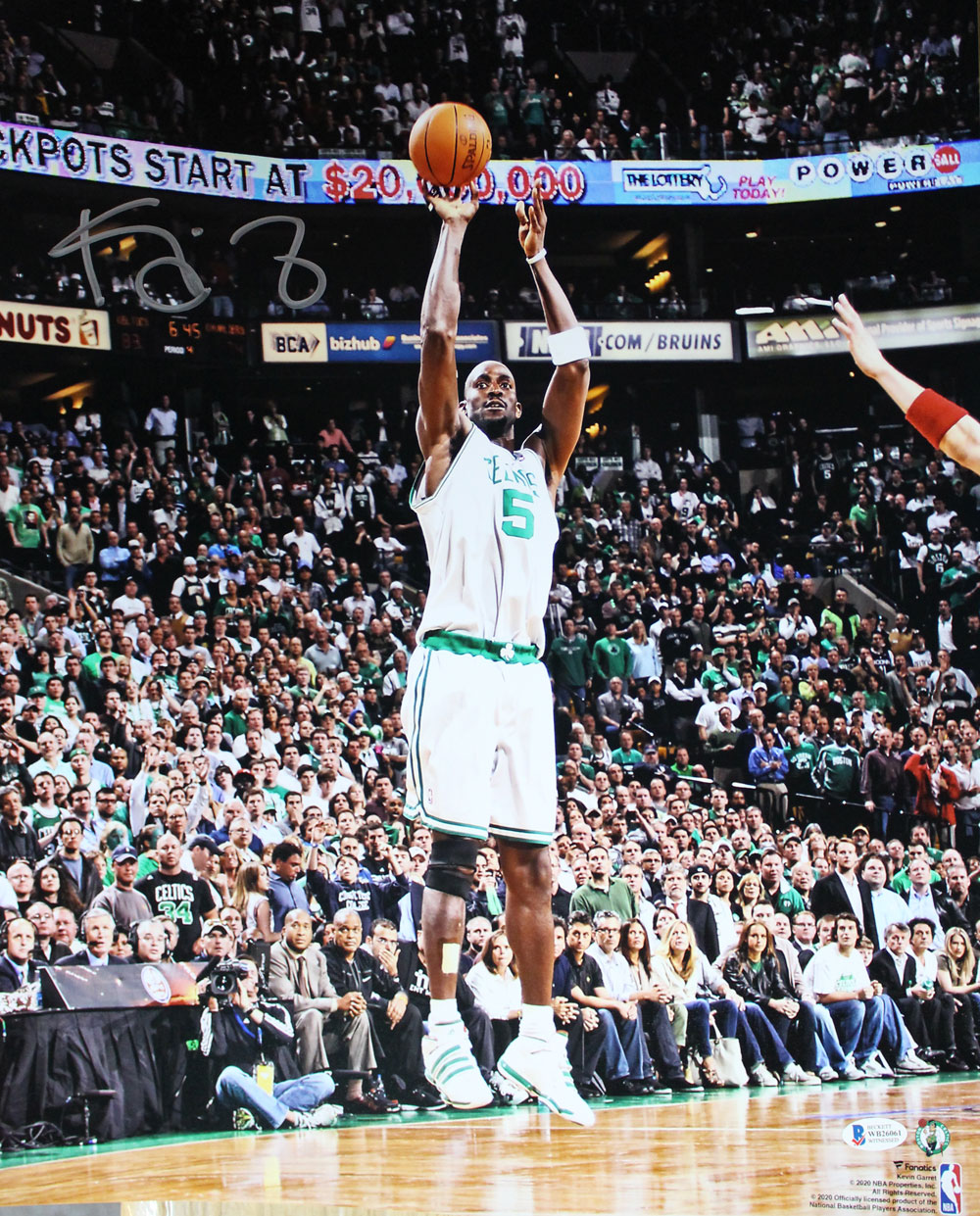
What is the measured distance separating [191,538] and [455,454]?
4.80 metres

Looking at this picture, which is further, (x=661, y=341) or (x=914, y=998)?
(x=661, y=341)

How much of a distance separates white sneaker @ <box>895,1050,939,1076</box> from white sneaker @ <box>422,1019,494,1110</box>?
3799mm

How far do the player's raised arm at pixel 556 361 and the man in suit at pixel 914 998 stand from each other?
399 centimetres

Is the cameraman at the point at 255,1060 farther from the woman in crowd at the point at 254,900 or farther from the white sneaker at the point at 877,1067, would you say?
the white sneaker at the point at 877,1067

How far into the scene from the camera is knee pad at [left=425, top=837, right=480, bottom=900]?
4.76 meters

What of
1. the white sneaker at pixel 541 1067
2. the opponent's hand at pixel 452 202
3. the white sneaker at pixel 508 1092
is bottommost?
the white sneaker at pixel 508 1092

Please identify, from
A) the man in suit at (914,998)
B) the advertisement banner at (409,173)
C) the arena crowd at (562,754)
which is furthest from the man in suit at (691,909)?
the advertisement banner at (409,173)

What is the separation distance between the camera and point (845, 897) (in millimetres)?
8359

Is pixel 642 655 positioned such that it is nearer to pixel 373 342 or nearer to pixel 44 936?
pixel 373 342

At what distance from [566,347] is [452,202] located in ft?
2.07

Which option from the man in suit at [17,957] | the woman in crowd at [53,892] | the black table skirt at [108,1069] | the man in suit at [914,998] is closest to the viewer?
the black table skirt at [108,1069]

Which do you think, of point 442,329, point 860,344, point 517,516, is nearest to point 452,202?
point 442,329

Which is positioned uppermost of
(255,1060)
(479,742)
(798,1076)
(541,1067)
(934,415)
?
(934,415)

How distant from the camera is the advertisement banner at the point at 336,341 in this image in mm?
9883
